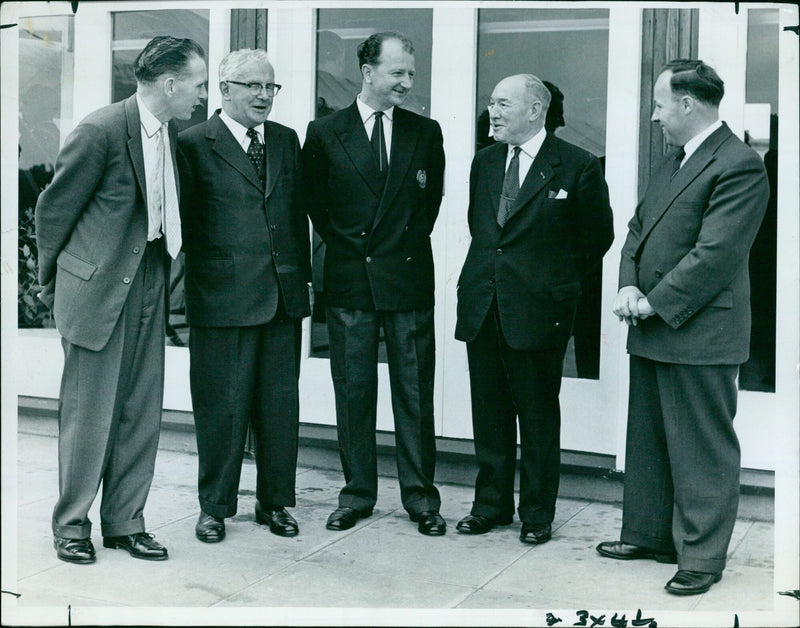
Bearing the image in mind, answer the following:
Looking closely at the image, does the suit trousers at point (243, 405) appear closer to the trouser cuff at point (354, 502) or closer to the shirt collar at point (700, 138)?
the trouser cuff at point (354, 502)

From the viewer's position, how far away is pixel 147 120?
151 inches

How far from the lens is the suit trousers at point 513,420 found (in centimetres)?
421

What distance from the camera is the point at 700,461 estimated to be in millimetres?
3705

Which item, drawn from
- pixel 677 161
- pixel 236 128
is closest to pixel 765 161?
pixel 677 161

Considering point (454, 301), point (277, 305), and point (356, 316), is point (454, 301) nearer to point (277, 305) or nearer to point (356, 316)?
point (356, 316)

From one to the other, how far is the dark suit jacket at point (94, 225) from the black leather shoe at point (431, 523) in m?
1.53

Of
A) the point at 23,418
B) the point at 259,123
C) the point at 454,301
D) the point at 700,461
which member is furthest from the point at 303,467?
the point at 700,461

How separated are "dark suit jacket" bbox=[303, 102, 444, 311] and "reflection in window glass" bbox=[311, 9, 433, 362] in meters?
0.63

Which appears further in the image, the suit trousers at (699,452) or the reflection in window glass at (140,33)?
the reflection in window glass at (140,33)

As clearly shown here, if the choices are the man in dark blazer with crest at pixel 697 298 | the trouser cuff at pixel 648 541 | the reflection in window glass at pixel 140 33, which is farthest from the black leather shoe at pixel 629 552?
the reflection in window glass at pixel 140 33

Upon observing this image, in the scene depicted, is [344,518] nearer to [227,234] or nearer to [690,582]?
[227,234]

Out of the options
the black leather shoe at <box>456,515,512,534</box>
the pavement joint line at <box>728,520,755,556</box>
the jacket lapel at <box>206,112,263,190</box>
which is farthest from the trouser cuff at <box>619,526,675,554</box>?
the jacket lapel at <box>206,112,263,190</box>

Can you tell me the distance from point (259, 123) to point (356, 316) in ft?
2.95

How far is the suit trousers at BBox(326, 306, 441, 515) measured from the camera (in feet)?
14.3
